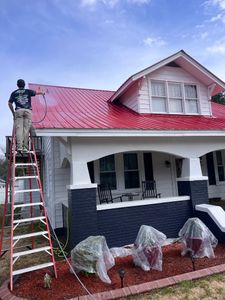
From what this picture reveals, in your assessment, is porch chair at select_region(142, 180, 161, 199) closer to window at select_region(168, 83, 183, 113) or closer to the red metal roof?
the red metal roof

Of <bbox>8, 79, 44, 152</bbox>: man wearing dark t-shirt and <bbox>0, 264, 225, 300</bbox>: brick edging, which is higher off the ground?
<bbox>8, 79, 44, 152</bbox>: man wearing dark t-shirt

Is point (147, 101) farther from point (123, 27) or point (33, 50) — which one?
point (33, 50)

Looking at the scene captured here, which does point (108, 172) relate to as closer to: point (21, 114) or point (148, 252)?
point (21, 114)

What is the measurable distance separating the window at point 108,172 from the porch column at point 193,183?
2530 millimetres

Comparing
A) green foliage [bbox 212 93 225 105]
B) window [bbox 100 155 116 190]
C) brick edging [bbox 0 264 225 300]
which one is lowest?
brick edging [bbox 0 264 225 300]

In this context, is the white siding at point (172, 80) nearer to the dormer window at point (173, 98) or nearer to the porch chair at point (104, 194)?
the dormer window at point (173, 98)

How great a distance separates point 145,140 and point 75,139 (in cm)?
202

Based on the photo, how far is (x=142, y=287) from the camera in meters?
4.25

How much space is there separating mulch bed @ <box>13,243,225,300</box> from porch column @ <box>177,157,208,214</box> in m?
1.83

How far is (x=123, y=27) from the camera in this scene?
11305mm

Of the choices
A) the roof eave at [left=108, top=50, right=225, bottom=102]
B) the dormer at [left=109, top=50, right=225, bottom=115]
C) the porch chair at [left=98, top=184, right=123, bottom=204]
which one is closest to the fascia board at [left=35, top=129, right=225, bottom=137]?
the dormer at [left=109, top=50, right=225, bottom=115]

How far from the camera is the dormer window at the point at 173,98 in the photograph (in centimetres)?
938

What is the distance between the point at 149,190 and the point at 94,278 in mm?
4631

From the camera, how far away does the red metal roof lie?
Answer: 649 cm
